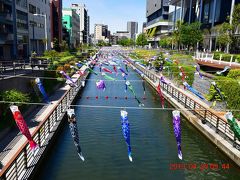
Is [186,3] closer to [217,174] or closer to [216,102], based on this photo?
[216,102]

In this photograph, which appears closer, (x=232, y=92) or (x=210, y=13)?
(x=232, y=92)

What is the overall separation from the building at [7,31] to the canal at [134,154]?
1314 inches

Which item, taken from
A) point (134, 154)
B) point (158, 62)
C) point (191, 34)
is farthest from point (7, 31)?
point (134, 154)

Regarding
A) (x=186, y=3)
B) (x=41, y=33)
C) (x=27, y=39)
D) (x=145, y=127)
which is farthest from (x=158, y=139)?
(x=186, y=3)

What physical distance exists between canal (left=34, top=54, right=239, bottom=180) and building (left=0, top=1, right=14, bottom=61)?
3337cm

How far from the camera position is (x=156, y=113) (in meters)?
28.6

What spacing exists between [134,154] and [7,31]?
4545cm

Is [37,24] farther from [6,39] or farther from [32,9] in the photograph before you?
[6,39]

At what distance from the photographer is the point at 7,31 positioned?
53625 millimetres

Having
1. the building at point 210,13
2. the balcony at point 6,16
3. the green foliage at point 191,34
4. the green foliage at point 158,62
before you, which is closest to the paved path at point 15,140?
the green foliage at point 158,62

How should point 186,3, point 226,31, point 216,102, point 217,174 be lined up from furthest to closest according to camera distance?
point 186,3 < point 226,31 < point 216,102 < point 217,174

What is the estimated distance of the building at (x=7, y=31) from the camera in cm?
5103

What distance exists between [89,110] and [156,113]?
717 centimetres

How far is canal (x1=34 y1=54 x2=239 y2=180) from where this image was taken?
615 inches
